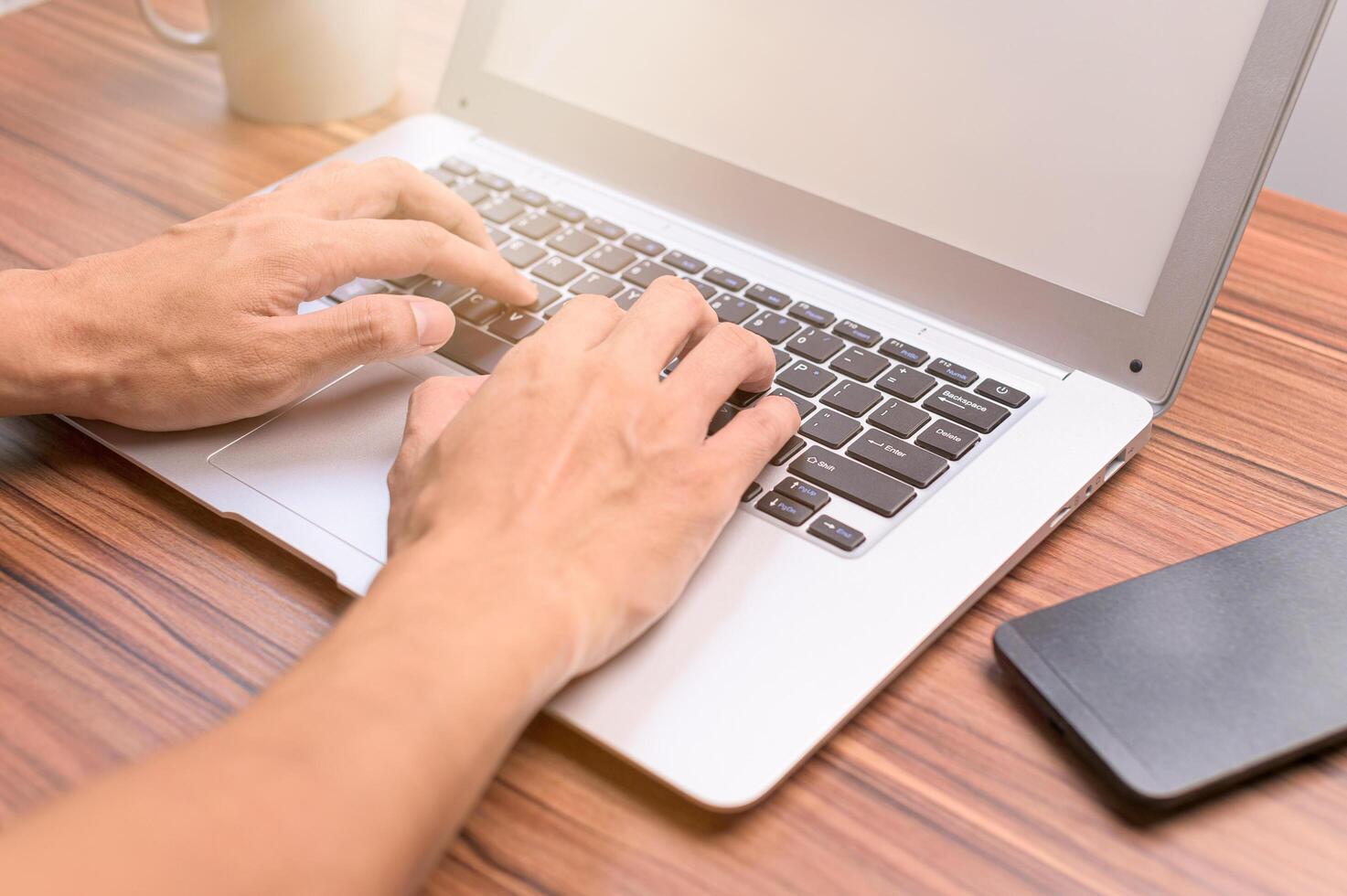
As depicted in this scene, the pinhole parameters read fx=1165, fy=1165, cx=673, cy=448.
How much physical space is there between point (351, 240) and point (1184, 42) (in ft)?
1.60

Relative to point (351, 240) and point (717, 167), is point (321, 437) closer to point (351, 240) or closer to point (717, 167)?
point (351, 240)

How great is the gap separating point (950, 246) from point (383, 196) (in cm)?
37

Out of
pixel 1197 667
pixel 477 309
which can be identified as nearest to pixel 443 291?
pixel 477 309

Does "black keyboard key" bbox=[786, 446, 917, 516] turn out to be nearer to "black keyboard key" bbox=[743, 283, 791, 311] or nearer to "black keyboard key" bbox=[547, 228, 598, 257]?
"black keyboard key" bbox=[743, 283, 791, 311]

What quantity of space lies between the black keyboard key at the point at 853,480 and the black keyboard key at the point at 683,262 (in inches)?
7.8

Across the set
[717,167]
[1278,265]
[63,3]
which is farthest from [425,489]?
[63,3]

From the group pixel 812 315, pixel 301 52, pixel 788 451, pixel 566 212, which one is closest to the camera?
pixel 788 451

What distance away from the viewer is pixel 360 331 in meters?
0.65

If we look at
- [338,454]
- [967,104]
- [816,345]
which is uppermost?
[967,104]

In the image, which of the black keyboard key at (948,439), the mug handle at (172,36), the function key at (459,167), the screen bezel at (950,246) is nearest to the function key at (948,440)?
the black keyboard key at (948,439)

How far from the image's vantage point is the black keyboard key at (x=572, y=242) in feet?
2.63

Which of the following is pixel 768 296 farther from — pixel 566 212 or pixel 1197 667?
pixel 1197 667

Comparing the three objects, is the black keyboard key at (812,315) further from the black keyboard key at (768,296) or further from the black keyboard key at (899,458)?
the black keyboard key at (899,458)

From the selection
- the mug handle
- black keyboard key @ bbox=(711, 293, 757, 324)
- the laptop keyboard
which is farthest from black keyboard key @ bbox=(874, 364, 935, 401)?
the mug handle
